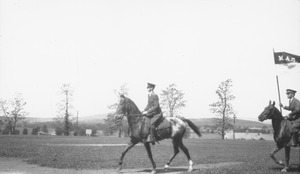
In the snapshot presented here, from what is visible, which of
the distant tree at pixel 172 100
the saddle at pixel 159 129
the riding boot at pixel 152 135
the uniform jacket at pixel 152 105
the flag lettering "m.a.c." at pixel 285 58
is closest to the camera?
the riding boot at pixel 152 135

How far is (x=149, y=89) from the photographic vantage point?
41.7ft

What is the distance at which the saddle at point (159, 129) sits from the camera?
12203 mm

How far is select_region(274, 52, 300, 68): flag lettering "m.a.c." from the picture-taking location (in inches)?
552

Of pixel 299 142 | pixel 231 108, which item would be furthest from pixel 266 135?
pixel 299 142

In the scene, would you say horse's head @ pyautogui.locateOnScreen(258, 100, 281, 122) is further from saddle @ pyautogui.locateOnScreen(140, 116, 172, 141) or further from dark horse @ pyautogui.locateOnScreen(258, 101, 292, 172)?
saddle @ pyautogui.locateOnScreen(140, 116, 172, 141)

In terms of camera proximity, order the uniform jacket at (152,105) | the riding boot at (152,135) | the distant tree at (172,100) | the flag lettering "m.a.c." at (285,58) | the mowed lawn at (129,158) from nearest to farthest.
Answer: the riding boot at (152,135) < the uniform jacket at (152,105) < the mowed lawn at (129,158) < the flag lettering "m.a.c." at (285,58) < the distant tree at (172,100)

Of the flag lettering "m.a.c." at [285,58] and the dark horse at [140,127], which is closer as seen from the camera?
the dark horse at [140,127]

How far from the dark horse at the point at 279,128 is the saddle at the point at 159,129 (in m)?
3.77

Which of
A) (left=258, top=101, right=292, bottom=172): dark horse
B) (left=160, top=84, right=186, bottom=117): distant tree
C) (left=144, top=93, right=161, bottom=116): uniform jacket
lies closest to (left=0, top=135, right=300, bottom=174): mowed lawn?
(left=258, top=101, right=292, bottom=172): dark horse

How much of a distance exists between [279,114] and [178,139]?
4304mm

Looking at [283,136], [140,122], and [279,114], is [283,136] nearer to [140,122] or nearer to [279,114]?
[279,114]

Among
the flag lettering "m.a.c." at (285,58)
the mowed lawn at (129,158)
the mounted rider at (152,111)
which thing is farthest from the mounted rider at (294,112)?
the mounted rider at (152,111)

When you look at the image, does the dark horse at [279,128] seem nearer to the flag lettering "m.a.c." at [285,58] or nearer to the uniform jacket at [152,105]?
the flag lettering "m.a.c." at [285,58]

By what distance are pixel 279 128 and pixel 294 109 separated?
0.98 meters
